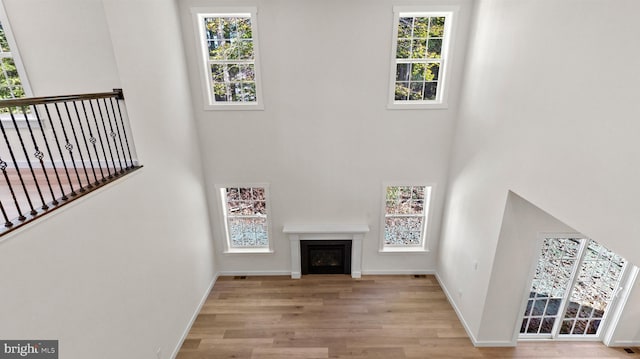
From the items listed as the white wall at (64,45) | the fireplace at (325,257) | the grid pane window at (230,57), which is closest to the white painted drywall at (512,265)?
the fireplace at (325,257)

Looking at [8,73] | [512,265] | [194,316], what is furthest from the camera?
[194,316]

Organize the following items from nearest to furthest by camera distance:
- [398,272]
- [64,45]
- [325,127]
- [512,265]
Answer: [64,45], [512,265], [325,127], [398,272]

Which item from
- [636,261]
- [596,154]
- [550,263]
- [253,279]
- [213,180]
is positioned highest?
[596,154]

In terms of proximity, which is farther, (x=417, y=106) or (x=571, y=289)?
(x=417, y=106)

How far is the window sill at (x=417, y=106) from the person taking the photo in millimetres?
5109

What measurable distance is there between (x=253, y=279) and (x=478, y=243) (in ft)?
14.2

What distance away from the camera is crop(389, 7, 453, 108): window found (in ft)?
15.9

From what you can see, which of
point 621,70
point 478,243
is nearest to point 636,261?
point 621,70

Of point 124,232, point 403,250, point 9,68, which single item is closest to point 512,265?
point 403,250

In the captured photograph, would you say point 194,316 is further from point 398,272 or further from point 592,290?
point 592,290

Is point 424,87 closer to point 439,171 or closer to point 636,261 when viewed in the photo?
point 439,171

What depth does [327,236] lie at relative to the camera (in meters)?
5.84

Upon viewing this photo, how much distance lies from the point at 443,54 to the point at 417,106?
3.17ft

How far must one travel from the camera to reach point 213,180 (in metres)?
5.57
